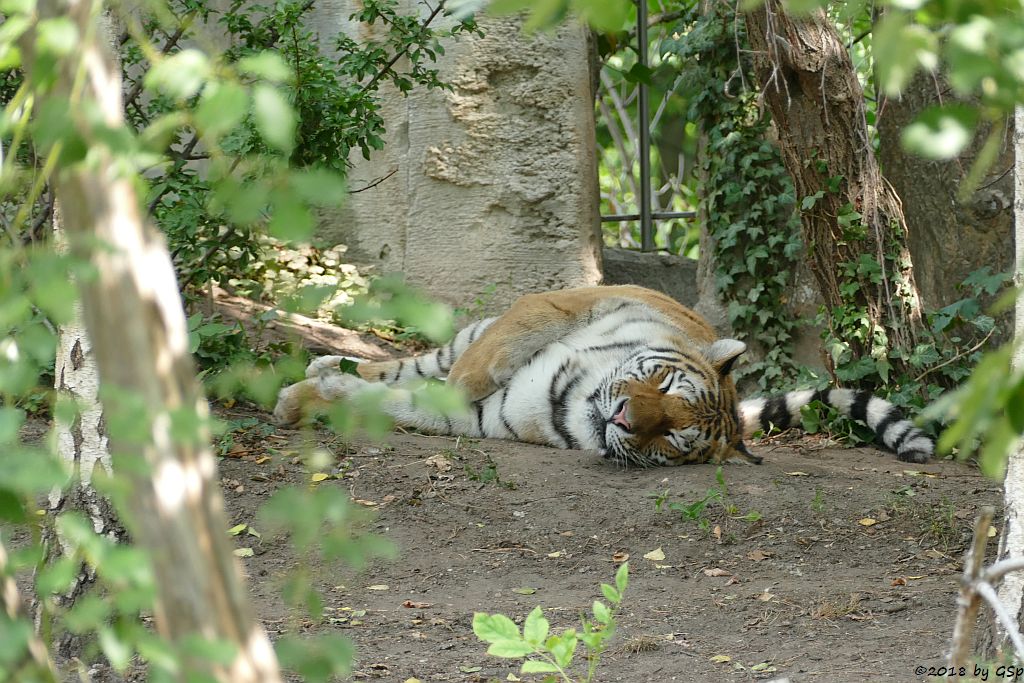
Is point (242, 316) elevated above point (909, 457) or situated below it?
above

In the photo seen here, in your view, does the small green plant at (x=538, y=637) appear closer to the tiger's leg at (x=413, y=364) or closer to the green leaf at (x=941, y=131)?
the green leaf at (x=941, y=131)

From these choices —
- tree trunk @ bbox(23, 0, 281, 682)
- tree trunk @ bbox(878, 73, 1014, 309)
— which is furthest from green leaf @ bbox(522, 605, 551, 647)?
tree trunk @ bbox(878, 73, 1014, 309)

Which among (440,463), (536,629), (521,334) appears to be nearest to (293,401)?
(440,463)

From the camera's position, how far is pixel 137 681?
9.72 ft

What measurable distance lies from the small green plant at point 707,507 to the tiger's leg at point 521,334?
146 cm

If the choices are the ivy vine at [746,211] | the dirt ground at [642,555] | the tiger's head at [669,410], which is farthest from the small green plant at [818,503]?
the ivy vine at [746,211]

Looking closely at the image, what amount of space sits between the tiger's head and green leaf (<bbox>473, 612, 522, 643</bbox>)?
268cm

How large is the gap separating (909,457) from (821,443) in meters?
0.54

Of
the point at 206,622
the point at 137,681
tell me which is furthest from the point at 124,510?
the point at 137,681

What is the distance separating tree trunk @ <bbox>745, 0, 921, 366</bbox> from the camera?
5711 mm

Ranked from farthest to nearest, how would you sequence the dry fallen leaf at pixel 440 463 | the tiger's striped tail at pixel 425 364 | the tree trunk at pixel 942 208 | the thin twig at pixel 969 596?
the tiger's striped tail at pixel 425 364 < the tree trunk at pixel 942 208 < the dry fallen leaf at pixel 440 463 < the thin twig at pixel 969 596

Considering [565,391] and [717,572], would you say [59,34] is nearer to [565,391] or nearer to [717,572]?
[717,572]

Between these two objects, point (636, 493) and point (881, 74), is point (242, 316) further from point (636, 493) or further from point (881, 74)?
point (881, 74)

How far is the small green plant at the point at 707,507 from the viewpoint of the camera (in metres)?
4.40
